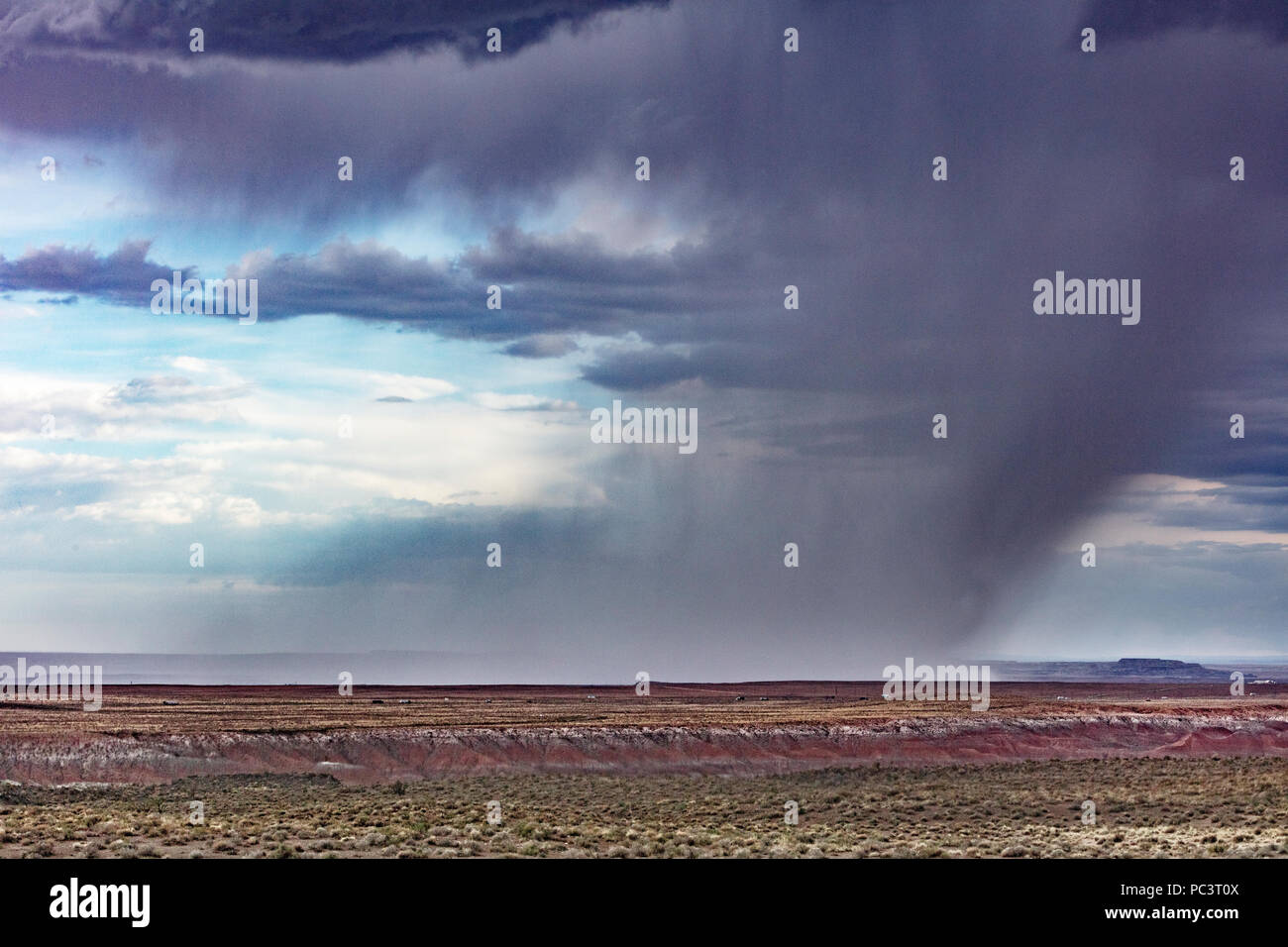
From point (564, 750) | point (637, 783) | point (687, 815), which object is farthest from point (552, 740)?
point (687, 815)

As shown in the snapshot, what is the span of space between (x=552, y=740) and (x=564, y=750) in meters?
1.94

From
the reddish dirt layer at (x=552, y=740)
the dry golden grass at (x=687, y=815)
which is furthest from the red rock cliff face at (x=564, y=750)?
the dry golden grass at (x=687, y=815)

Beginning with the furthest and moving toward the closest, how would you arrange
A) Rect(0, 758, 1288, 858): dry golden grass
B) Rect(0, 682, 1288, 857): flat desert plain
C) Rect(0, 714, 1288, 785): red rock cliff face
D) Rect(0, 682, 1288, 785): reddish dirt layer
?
Rect(0, 682, 1288, 785): reddish dirt layer
Rect(0, 714, 1288, 785): red rock cliff face
Rect(0, 682, 1288, 857): flat desert plain
Rect(0, 758, 1288, 858): dry golden grass

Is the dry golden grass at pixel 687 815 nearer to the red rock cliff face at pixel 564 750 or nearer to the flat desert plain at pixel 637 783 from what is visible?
the flat desert plain at pixel 637 783

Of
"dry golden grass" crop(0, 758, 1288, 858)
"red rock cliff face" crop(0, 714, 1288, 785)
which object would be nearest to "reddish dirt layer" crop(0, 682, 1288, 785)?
"red rock cliff face" crop(0, 714, 1288, 785)

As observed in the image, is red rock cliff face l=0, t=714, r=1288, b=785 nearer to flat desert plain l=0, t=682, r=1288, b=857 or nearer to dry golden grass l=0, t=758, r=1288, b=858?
flat desert plain l=0, t=682, r=1288, b=857

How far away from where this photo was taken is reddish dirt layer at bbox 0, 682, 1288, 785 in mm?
60719

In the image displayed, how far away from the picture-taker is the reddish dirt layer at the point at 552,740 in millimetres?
Answer: 60719

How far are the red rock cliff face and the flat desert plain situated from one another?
0.19m

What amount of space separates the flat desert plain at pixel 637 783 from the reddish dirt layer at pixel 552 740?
200 mm

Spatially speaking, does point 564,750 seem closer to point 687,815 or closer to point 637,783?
point 637,783

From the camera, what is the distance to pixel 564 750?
65875mm

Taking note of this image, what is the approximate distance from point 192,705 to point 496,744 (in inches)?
1840
